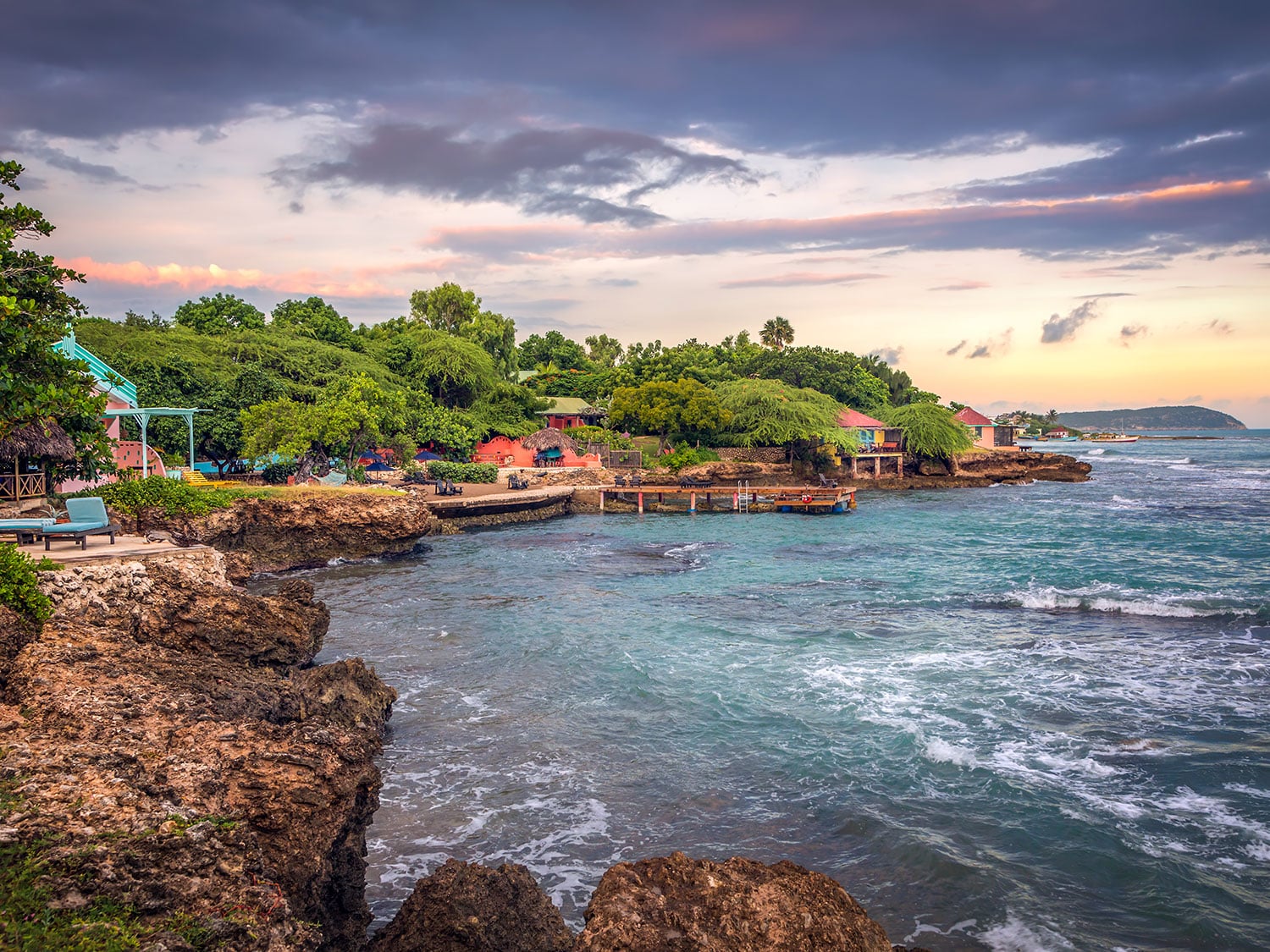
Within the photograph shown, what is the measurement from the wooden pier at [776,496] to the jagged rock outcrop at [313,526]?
18.2 meters

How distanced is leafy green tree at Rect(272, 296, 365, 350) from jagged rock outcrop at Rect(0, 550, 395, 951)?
163ft

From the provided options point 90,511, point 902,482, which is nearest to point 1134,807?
point 90,511

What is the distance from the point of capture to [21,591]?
32.4ft

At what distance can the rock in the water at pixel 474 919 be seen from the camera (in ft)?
20.3

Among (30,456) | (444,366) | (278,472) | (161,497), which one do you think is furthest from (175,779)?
(444,366)

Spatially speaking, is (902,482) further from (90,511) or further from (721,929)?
(721,929)

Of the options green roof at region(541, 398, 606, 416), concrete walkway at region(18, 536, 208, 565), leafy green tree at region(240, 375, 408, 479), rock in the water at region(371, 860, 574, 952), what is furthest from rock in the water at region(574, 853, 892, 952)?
green roof at region(541, 398, 606, 416)

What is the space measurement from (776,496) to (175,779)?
44.0 m

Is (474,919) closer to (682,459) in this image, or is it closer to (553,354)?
(682,459)

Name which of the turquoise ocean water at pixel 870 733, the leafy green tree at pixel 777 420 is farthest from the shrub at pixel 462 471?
the turquoise ocean water at pixel 870 733

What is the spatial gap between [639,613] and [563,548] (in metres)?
12.0

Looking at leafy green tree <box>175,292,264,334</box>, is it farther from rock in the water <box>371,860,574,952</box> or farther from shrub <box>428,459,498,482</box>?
rock in the water <box>371,860,574,952</box>

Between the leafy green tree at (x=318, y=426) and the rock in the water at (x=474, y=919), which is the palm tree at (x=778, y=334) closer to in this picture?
the leafy green tree at (x=318, y=426)

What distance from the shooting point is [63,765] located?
662 centimetres
